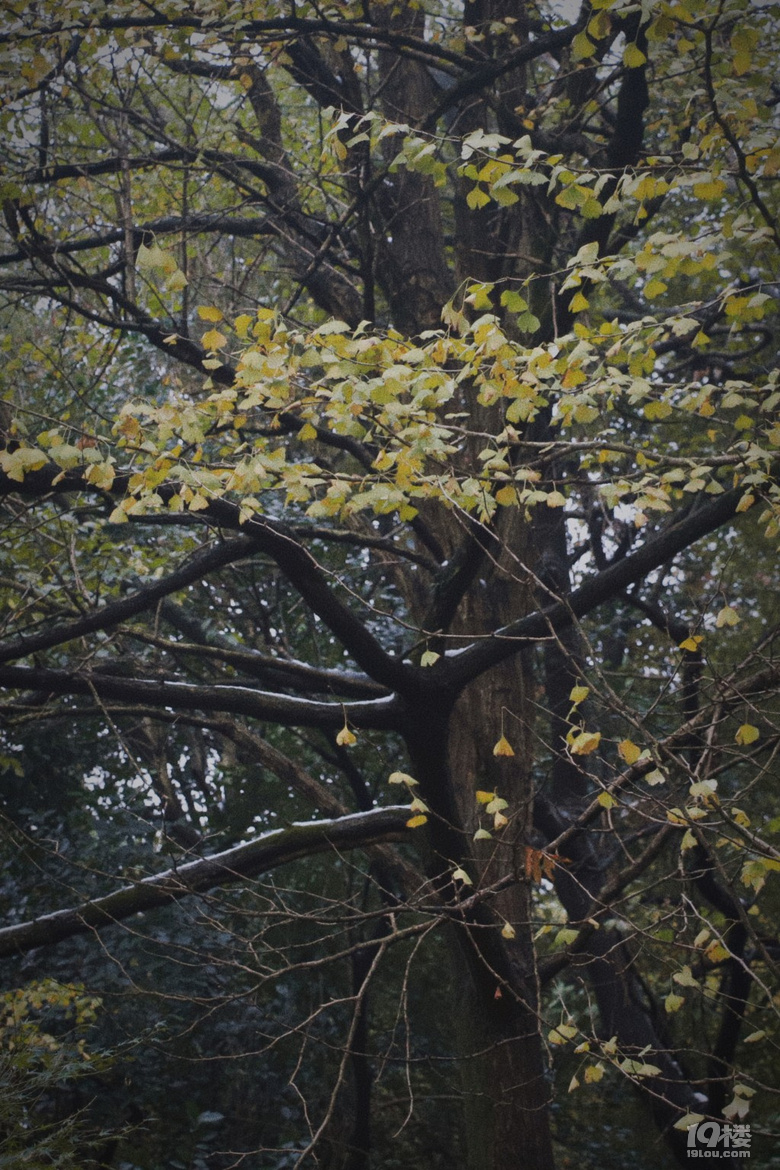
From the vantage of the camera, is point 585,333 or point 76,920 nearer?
point 585,333

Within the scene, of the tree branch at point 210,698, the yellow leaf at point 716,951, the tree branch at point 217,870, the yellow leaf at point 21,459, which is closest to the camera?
the yellow leaf at point 716,951

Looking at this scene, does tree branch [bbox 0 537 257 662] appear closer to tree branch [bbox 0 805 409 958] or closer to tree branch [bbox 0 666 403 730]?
tree branch [bbox 0 666 403 730]

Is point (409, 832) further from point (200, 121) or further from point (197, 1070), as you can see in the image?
point (200, 121)

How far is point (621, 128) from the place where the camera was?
4852 millimetres

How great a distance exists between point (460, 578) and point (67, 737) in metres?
6.82

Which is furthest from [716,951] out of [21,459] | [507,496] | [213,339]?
[21,459]

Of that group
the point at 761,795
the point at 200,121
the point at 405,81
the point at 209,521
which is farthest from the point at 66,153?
the point at 761,795

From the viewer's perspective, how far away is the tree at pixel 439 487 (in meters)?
4.05

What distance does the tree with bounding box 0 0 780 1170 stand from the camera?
405cm

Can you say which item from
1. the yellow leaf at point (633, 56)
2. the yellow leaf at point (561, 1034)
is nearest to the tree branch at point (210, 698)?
the yellow leaf at point (561, 1034)

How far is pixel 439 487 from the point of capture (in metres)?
4.02

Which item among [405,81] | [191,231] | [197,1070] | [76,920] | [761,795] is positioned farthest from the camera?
[761,795]

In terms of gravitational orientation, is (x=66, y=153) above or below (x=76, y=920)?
above

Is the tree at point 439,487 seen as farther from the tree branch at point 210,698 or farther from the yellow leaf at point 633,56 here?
the yellow leaf at point 633,56
